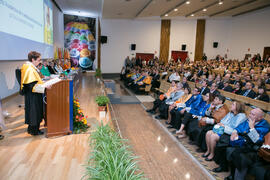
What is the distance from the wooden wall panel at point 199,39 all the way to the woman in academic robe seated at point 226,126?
1557 cm

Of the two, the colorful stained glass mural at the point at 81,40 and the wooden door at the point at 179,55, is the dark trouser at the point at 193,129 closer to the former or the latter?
the colorful stained glass mural at the point at 81,40

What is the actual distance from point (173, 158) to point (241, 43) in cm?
1608

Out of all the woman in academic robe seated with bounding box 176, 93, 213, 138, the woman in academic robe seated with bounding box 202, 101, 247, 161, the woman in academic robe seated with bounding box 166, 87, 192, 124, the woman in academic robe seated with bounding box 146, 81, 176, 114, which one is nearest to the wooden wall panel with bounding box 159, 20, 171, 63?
the woman in academic robe seated with bounding box 146, 81, 176, 114

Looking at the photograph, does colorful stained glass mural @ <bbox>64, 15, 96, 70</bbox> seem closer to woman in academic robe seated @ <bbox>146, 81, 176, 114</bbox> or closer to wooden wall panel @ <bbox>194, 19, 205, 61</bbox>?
wooden wall panel @ <bbox>194, 19, 205, 61</bbox>

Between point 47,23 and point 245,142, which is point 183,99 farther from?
point 47,23

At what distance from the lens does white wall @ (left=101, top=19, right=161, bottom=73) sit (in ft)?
54.2

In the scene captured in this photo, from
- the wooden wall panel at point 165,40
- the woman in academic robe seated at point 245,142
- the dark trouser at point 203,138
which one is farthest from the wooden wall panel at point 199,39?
the woman in academic robe seated at point 245,142

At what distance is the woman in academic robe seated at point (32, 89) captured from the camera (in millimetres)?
2781

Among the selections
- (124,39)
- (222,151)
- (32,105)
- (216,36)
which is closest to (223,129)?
(222,151)

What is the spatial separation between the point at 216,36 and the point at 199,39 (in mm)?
1652

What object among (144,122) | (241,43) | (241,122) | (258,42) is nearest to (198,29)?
(241,43)

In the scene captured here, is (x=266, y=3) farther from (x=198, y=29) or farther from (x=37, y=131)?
(x=37, y=131)

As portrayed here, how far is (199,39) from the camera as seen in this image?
17.8m

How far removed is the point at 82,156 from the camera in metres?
2.58
